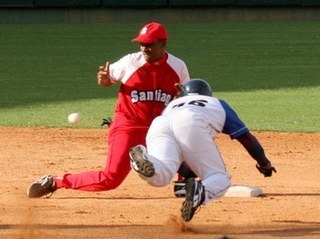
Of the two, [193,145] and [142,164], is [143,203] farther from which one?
[142,164]

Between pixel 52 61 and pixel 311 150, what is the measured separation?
1056 centimetres

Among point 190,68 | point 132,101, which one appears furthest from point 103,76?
point 190,68

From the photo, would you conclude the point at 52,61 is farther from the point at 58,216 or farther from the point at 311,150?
the point at 58,216

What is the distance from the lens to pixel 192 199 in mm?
6520

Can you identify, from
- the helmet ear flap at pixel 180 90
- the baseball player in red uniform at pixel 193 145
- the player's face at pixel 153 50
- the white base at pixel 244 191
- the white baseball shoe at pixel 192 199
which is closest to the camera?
the white baseball shoe at pixel 192 199

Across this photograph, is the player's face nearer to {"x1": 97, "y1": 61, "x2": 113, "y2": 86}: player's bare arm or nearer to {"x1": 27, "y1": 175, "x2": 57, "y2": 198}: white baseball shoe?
{"x1": 97, "y1": 61, "x2": 113, "y2": 86}: player's bare arm

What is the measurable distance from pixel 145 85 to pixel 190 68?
1154cm

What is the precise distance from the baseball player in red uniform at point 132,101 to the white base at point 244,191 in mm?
1044

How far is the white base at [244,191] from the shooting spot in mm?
8445

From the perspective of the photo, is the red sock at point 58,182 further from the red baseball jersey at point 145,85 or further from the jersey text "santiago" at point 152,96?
the jersey text "santiago" at point 152,96

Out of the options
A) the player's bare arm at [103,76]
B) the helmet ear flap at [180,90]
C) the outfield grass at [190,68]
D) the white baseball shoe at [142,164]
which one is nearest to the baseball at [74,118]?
the outfield grass at [190,68]

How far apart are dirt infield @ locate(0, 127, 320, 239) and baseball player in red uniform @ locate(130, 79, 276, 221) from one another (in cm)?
37

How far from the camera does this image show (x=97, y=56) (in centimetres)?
2197

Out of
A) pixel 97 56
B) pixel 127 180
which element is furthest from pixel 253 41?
pixel 127 180
